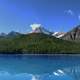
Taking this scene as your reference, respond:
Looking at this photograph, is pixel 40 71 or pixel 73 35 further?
pixel 73 35

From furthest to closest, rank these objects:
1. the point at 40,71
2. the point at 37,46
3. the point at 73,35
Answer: the point at 73,35 < the point at 37,46 < the point at 40,71

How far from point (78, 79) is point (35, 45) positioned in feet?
262

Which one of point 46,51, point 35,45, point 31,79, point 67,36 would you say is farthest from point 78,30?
point 31,79

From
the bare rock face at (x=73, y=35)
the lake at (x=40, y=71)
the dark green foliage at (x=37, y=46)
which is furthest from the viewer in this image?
the bare rock face at (x=73, y=35)

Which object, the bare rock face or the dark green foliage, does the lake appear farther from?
the bare rock face

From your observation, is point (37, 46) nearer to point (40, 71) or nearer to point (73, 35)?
point (73, 35)

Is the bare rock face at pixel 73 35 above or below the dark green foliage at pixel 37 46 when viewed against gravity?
above

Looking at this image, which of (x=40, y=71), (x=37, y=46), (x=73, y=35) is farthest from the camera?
(x=73, y=35)

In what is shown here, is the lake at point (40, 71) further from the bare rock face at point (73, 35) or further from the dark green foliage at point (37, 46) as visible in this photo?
the bare rock face at point (73, 35)

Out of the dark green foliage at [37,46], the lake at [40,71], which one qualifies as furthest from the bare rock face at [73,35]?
the lake at [40,71]

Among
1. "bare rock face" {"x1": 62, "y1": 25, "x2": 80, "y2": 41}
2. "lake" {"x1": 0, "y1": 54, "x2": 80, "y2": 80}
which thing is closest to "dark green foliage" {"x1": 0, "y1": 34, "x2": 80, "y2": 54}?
"bare rock face" {"x1": 62, "y1": 25, "x2": 80, "y2": 41}

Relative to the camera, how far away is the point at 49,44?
324 ft

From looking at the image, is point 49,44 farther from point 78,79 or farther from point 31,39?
point 78,79

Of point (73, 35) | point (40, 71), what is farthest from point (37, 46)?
point (40, 71)
